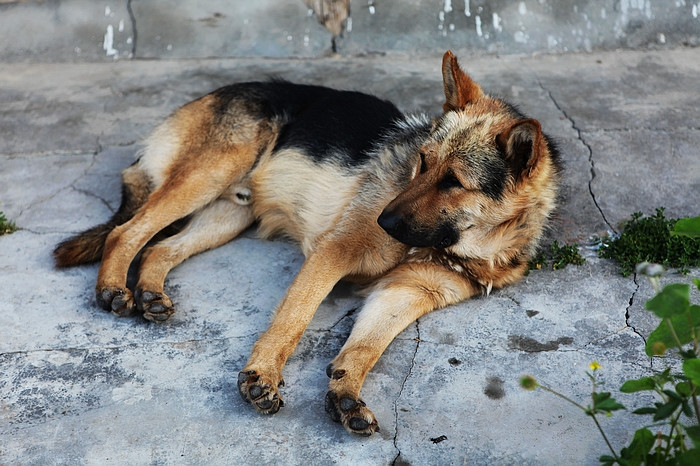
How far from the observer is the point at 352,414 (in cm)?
345

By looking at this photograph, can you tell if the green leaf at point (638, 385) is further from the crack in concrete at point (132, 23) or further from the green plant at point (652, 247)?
the crack in concrete at point (132, 23)

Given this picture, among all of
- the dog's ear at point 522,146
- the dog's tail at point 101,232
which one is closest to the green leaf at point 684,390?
the dog's ear at point 522,146

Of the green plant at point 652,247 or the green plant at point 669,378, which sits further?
the green plant at point 652,247

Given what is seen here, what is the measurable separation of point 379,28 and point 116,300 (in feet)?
15.3

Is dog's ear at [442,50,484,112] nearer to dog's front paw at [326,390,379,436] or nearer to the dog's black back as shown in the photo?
the dog's black back

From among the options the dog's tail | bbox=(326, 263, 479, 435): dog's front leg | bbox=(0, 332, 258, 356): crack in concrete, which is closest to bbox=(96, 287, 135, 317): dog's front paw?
bbox=(0, 332, 258, 356): crack in concrete

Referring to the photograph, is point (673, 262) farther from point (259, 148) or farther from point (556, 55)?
point (556, 55)

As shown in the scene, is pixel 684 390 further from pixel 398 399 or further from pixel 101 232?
pixel 101 232

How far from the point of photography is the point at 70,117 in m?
6.69

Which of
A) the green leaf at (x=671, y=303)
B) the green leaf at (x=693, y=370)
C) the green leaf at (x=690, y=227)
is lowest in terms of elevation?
the green leaf at (x=693, y=370)

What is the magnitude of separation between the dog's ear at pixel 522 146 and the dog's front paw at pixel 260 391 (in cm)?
173

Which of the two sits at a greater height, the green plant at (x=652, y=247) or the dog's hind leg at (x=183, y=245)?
the dog's hind leg at (x=183, y=245)

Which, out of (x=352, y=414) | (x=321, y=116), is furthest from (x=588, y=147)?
(x=352, y=414)

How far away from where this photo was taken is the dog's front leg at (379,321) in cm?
350
